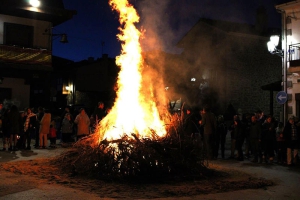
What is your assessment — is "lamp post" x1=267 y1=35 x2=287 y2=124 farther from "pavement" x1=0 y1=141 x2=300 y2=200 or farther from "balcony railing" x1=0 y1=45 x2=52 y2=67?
"balcony railing" x1=0 y1=45 x2=52 y2=67

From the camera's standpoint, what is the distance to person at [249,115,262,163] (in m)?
12.3

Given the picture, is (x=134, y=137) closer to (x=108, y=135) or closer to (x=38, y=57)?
(x=108, y=135)

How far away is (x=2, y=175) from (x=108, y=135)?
278 centimetres

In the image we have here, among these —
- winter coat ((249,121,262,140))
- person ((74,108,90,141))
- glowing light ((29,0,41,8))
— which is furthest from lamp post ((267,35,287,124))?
glowing light ((29,0,41,8))

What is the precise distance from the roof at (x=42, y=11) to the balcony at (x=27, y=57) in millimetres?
2241

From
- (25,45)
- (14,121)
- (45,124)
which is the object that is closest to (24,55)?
(25,45)

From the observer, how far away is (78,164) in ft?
29.3

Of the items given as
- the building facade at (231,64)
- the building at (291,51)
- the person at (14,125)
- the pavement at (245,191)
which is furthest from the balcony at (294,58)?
the person at (14,125)

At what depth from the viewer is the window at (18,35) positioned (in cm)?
2283

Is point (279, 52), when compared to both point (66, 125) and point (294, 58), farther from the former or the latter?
point (66, 125)

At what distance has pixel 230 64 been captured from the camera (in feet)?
97.2

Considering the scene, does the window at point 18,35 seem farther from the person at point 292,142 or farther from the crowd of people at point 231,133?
the person at point 292,142

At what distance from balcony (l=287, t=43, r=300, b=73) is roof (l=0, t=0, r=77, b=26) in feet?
46.0

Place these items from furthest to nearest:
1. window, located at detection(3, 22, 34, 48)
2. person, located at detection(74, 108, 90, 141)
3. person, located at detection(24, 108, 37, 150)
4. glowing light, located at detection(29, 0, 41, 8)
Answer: window, located at detection(3, 22, 34, 48), glowing light, located at detection(29, 0, 41, 8), person, located at detection(74, 108, 90, 141), person, located at detection(24, 108, 37, 150)
